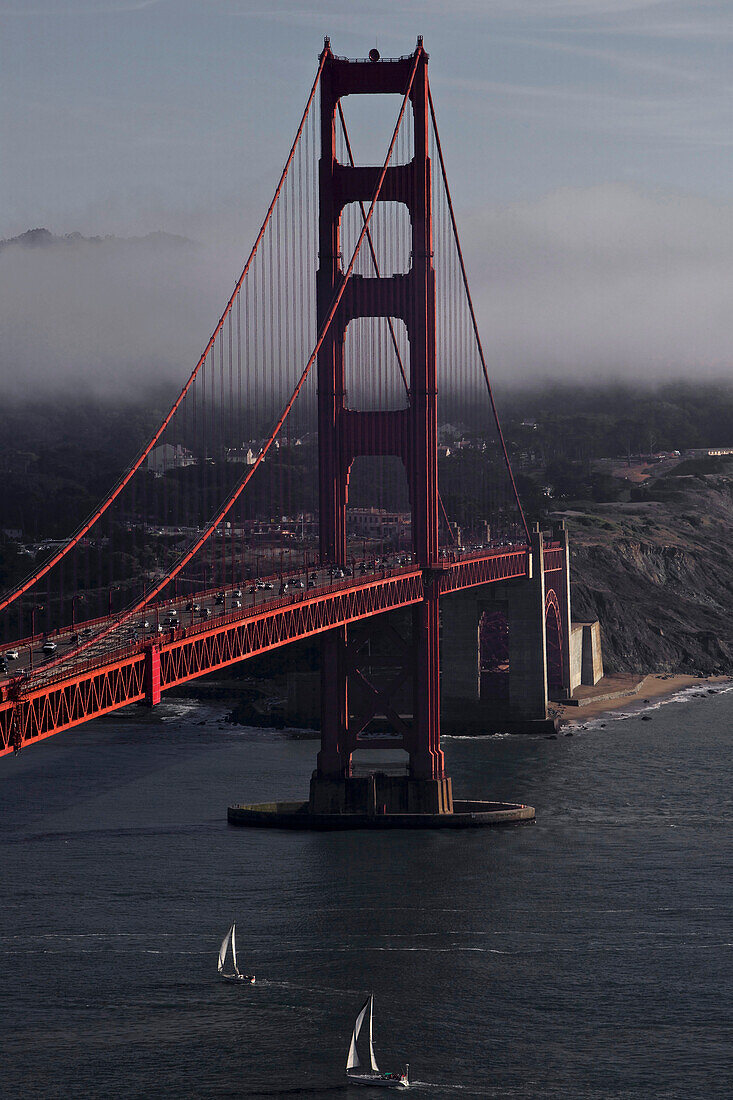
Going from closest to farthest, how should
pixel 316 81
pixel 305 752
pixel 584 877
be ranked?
1. pixel 584 877
2. pixel 316 81
3. pixel 305 752

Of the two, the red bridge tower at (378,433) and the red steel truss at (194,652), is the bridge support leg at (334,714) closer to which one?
the red bridge tower at (378,433)

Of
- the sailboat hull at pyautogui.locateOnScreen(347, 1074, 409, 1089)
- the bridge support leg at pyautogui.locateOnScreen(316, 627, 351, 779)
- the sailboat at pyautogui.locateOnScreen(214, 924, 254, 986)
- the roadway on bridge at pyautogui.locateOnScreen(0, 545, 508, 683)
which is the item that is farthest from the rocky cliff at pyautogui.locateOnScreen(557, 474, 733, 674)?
the sailboat hull at pyautogui.locateOnScreen(347, 1074, 409, 1089)

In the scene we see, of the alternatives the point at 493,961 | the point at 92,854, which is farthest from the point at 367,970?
the point at 92,854

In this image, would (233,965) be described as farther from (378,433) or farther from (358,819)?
(378,433)

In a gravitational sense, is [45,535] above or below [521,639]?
above

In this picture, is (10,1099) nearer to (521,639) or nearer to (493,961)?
(493,961)

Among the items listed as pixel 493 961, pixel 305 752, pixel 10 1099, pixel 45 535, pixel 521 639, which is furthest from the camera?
pixel 45 535
